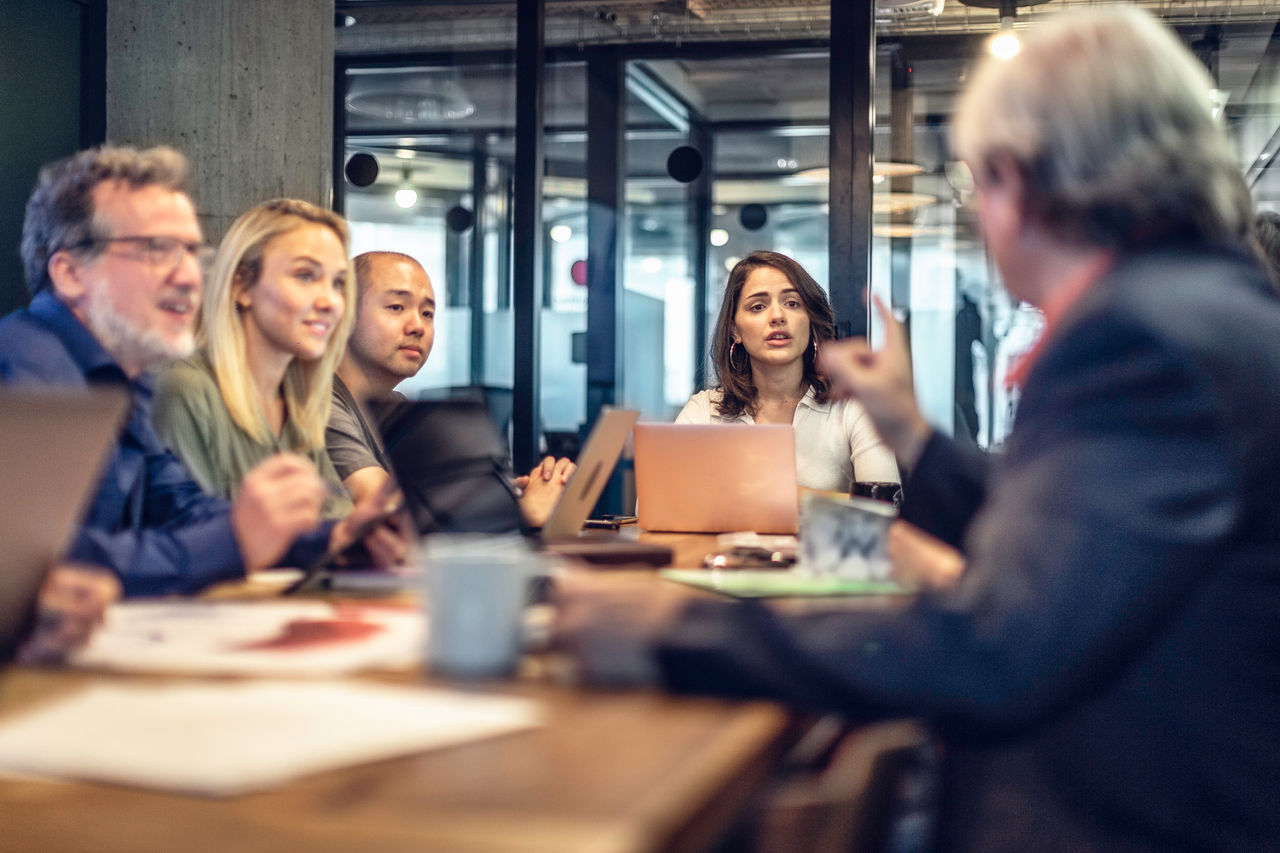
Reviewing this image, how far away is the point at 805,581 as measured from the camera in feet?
5.73

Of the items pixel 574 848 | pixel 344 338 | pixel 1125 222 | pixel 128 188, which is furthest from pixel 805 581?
pixel 344 338

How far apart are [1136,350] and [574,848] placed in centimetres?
65

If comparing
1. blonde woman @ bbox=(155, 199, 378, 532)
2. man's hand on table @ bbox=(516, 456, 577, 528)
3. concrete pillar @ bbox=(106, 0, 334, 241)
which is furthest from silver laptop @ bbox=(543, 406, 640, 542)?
concrete pillar @ bbox=(106, 0, 334, 241)

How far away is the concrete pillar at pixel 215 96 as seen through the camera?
4.46 metres

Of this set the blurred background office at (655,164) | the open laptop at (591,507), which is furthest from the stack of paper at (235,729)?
the blurred background office at (655,164)

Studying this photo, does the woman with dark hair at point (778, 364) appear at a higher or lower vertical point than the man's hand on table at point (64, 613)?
higher

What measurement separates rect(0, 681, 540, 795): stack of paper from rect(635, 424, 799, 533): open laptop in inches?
70.4

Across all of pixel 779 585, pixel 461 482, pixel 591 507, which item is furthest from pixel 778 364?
pixel 779 585

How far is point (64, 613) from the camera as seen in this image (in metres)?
1.21

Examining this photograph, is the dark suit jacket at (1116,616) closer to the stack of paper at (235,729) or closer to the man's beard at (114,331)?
the stack of paper at (235,729)

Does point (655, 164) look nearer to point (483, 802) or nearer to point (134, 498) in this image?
point (134, 498)

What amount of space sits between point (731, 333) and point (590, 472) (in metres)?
2.01

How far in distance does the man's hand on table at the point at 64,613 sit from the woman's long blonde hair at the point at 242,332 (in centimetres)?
151

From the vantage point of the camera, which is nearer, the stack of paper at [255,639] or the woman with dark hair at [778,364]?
the stack of paper at [255,639]
